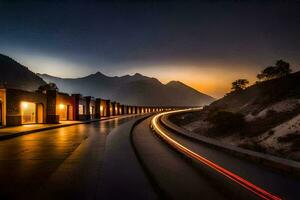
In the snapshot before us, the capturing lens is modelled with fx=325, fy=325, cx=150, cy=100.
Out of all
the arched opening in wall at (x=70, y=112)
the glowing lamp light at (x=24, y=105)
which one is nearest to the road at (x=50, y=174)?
Answer: the glowing lamp light at (x=24, y=105)

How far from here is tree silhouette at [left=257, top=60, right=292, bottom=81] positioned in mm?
123988

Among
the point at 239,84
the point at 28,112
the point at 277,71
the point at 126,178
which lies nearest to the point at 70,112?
the point at 28,112

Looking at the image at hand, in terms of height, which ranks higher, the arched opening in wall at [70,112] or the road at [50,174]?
the arched opening in wall at [70,112]

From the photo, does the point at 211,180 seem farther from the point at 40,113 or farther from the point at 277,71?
the point at 277,71

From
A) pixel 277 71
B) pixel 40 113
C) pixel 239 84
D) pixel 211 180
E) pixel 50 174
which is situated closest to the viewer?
pixel 211 180

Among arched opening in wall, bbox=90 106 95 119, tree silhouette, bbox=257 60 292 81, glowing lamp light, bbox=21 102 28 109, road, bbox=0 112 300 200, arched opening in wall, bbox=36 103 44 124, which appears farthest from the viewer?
tree silhouette, bbox=257 60 292 81

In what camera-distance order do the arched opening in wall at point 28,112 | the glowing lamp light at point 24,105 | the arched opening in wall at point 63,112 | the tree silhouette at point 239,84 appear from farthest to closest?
the tree silhouette at point 239,84 → the arched opening in wall at point 63,112 → the arched opening in wall at point 28,112 → the glowing lamp light at point 24,105

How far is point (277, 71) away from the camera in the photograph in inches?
4946

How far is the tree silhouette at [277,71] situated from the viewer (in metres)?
124

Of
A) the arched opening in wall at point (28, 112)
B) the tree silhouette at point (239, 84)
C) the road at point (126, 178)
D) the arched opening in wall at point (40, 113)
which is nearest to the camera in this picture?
the road at point (126, 178)

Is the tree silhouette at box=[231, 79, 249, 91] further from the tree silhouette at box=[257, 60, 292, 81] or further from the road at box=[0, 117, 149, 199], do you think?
the road at box=[0, 117, 149, 199]

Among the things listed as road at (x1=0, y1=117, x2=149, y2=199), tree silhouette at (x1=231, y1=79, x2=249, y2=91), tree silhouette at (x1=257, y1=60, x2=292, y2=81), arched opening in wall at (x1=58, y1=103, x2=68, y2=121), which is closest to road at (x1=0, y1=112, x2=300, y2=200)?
road at (x1=0, y1=117, x2=149, y2=199)

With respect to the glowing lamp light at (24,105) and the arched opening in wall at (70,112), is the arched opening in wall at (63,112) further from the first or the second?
the glowing lamp light at (24,105)

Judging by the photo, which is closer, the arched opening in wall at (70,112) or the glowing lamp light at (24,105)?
the glowing lamp light at (24,105)
